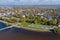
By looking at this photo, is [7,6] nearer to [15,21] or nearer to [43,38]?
[15,21]

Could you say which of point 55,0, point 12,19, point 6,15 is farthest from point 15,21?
point 55,0

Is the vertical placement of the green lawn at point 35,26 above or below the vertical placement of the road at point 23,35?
above

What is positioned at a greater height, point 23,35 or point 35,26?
point 35,26

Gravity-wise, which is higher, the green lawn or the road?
the green lawn

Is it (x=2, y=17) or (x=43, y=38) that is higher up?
(x=2, y=17)

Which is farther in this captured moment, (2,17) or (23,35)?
(2,17)

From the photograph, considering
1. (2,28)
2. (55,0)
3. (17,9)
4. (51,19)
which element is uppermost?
(55,0)

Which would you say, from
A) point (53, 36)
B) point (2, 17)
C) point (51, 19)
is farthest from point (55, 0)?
point (2, 17)
